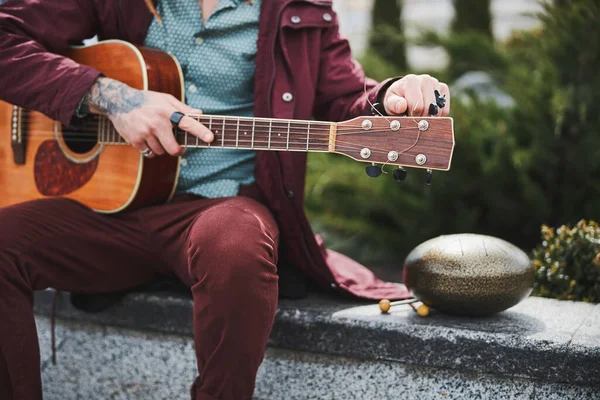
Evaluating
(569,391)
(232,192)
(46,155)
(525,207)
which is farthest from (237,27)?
(525,207)

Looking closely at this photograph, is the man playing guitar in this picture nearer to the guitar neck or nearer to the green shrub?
the guitar neck

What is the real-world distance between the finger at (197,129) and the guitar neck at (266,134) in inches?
1.5

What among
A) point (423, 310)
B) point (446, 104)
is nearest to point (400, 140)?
point (446, 104)

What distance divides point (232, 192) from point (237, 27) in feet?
1.90

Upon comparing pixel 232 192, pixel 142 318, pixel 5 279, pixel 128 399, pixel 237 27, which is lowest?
pixel 128 399

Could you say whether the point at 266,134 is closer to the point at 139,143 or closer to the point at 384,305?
the point at 139,143

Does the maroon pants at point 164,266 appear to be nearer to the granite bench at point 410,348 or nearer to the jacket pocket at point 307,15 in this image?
the granite bench at point 410,348

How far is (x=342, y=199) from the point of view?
13.3 feet

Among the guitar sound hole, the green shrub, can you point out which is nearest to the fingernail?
the green shrub

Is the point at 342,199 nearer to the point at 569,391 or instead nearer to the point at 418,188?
the point at 418,188

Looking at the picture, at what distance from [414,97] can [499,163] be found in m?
1.60

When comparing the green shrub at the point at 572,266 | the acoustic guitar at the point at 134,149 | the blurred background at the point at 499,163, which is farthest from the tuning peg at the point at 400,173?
the blurred background at the point at 499,163

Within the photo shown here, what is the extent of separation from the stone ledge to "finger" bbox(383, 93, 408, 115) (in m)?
0.68

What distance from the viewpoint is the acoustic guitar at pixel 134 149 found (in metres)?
1.93
